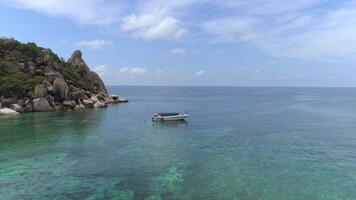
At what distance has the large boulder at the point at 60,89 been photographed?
91.8 m

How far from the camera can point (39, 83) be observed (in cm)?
9025

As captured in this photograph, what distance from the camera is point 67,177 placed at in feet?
102

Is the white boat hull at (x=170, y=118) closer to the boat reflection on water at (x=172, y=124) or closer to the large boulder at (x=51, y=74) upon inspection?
the boat reflection on water at (x=172, y=124)

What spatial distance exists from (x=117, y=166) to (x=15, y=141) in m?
22.1

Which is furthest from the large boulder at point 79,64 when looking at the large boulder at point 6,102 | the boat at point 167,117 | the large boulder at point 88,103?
the boat at point 167,117

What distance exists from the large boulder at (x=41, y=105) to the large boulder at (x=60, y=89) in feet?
19.2

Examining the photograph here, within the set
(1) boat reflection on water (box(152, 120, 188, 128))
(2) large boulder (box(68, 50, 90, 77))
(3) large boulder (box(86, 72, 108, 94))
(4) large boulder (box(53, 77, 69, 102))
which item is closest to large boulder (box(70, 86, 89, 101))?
(4) large boulder (box(53, 77, 69, 102))

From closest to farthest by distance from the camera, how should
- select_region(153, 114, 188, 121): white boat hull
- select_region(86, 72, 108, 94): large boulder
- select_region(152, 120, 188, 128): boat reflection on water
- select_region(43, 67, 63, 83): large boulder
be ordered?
select_region(152, 120, 188, 128): boat reflection on water, select_region(153, 114, 188, 121): white boat hull, select_region(43, 67, 63, 83): large boulder, select_region(86, 72, 108, 94): large boulder

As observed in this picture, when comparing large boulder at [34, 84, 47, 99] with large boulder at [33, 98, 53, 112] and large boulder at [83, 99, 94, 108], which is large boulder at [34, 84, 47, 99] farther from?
large boulder at [83, 99, 94, 108]

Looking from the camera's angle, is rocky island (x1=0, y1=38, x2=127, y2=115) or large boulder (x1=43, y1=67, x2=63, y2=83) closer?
rocky island (x1=0, y1=38, x2=127, y2=115)

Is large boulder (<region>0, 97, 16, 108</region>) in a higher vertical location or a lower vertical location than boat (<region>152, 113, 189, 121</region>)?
higher

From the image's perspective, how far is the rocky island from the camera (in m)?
85.0

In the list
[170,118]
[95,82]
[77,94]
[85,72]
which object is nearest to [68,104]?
[77,94]

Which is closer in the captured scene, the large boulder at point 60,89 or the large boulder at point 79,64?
the large boulder at point 60,89
